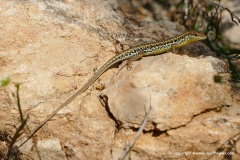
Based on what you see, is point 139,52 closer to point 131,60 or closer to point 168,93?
point 131,60

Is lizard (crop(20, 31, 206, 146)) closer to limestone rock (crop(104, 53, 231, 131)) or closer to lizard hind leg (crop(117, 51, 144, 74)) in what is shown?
lizard hind leg (crop(117, 51, 144, 74))

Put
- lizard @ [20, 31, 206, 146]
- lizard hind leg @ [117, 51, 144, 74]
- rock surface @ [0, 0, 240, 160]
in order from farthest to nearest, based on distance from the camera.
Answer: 1. lizard hind leg @ [117, 51, 144, 74]
2. lizard @ [20, 31, 206, 146]
3. rock surface @ [0, 0, 240, 160]

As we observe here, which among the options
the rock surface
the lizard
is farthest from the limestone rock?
the lizard

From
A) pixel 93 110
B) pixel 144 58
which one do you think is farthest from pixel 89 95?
pixel 144 58

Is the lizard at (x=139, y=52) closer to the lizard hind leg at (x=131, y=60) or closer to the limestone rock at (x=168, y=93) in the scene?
the lizard hind leg at (x=131, y=60)

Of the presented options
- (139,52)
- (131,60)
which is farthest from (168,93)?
(139,52)

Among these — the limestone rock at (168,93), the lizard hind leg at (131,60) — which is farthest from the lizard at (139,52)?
the limestone rock at (168,93)

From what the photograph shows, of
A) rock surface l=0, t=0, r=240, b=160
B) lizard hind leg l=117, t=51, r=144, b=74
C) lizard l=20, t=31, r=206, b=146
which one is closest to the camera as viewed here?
rock surface l=0, t=0, r=240, b=160

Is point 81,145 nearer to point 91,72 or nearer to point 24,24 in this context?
point 91,72
